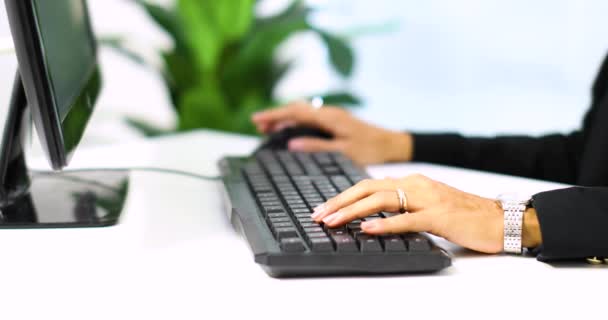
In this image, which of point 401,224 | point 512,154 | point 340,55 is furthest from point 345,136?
point 340,55

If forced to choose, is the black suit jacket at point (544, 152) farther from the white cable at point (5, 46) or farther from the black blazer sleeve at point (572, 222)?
the white cable at point (5, 46)

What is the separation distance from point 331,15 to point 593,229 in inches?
98.4

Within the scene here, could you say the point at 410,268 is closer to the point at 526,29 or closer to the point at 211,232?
the point at 211,232

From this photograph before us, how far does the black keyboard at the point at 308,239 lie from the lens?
0.77m

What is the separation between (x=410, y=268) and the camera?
0.79 m

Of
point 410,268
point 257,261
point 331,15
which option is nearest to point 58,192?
point 257,261

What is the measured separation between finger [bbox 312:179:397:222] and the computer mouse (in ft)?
1.68

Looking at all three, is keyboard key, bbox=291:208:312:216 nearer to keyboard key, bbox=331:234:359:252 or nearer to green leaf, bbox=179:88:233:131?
keyboard key, bbox=331:234:359:252

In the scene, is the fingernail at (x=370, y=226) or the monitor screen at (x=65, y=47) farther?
the monitor screen at (x=65, y=47)

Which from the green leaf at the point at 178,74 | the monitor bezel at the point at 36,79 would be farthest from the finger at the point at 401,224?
the green leaf at the point at 178,74

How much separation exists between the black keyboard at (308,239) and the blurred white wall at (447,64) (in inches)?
63.3

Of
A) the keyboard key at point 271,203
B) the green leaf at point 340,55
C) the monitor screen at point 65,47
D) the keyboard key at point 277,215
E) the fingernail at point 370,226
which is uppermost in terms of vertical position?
the monitor screen at point 65,47

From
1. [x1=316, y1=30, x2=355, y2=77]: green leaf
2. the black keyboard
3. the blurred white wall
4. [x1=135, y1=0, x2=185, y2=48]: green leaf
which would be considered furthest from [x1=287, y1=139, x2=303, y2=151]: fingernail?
the blurred white wall

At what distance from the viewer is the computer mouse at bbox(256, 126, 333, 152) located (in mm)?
1388
